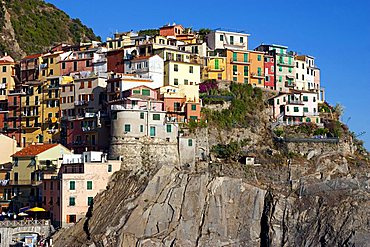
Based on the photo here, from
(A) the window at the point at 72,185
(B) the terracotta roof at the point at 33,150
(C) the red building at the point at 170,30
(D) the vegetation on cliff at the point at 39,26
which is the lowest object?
(A) the window at the point at 72,185

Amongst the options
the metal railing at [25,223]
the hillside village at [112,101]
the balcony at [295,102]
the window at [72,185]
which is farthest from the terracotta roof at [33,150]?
the balcony at [295,102]

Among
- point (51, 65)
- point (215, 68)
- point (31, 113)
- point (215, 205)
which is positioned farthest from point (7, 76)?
point (215, 205)

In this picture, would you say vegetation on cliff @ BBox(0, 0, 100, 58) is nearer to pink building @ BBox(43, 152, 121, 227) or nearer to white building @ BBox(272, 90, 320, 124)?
white building @ BBox(272, 90, 320, 124)

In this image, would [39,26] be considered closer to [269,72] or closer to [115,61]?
[115,61]

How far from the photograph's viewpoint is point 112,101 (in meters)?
89.6

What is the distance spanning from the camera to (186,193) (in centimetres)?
8125

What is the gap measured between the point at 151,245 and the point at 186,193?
668 cm

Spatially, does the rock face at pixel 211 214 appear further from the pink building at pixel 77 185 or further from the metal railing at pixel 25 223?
the metal railing at pixel 25 223

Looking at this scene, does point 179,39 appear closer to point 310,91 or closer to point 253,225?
point 310,91

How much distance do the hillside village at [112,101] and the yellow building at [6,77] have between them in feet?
0.42

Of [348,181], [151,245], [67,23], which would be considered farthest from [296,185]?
[67,23]

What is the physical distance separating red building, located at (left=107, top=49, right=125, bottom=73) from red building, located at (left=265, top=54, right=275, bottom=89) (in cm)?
1849

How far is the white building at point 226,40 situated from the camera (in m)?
106

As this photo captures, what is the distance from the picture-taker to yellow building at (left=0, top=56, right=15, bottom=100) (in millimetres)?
105250
